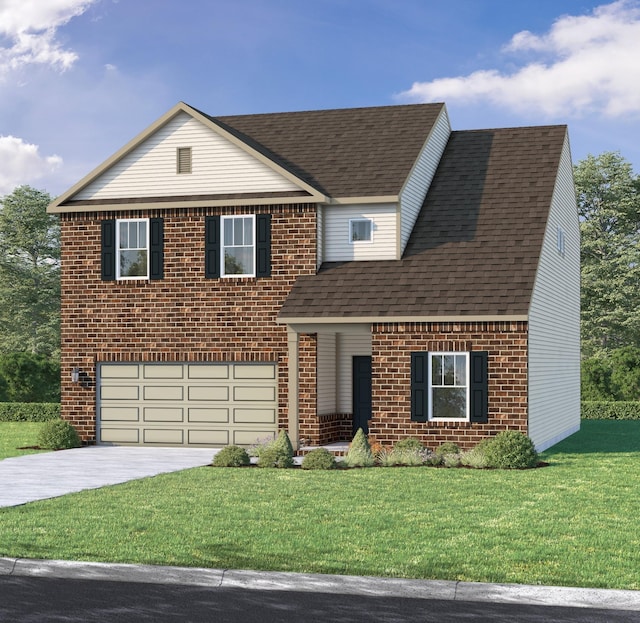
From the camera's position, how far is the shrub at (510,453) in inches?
758

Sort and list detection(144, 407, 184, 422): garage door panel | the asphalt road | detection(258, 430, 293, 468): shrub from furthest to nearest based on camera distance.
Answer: detection(144, 407, 184, 422): garage door panel → detection(258, 430, 293, 468): shrub → the asphalt road

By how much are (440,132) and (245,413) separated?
9.43m

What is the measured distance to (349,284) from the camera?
76.4 feet

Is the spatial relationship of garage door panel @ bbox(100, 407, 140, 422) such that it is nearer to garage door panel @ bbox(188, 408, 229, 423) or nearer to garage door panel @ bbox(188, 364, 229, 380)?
garage door panel @ bbox(188, 408, 229, 423)

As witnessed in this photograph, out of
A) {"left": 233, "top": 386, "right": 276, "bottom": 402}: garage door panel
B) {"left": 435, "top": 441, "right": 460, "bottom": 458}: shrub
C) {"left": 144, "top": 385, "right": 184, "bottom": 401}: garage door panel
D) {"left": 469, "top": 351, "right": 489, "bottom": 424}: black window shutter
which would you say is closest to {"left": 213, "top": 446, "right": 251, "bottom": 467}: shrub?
{"left": 435, "top": 441, "right": 460, "bottom": 458}: shrub

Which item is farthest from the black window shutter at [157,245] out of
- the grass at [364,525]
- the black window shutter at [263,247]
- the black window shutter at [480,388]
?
the black window shutter at [480,388]

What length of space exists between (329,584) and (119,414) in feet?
54.8

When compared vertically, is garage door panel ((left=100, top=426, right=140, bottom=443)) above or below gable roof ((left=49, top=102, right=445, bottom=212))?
below

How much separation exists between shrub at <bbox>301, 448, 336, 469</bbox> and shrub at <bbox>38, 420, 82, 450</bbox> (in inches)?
301

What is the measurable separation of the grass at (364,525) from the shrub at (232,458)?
157cm

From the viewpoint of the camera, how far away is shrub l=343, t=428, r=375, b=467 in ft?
64.8

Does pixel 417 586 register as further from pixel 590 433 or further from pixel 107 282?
pixel 590 433

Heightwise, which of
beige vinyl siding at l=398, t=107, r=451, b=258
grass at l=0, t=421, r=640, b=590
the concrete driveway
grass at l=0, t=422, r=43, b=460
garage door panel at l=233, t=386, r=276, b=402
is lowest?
grass at l=0, t=422, r=43, b=460

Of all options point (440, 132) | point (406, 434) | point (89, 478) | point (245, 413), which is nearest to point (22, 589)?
point (89, 478)
